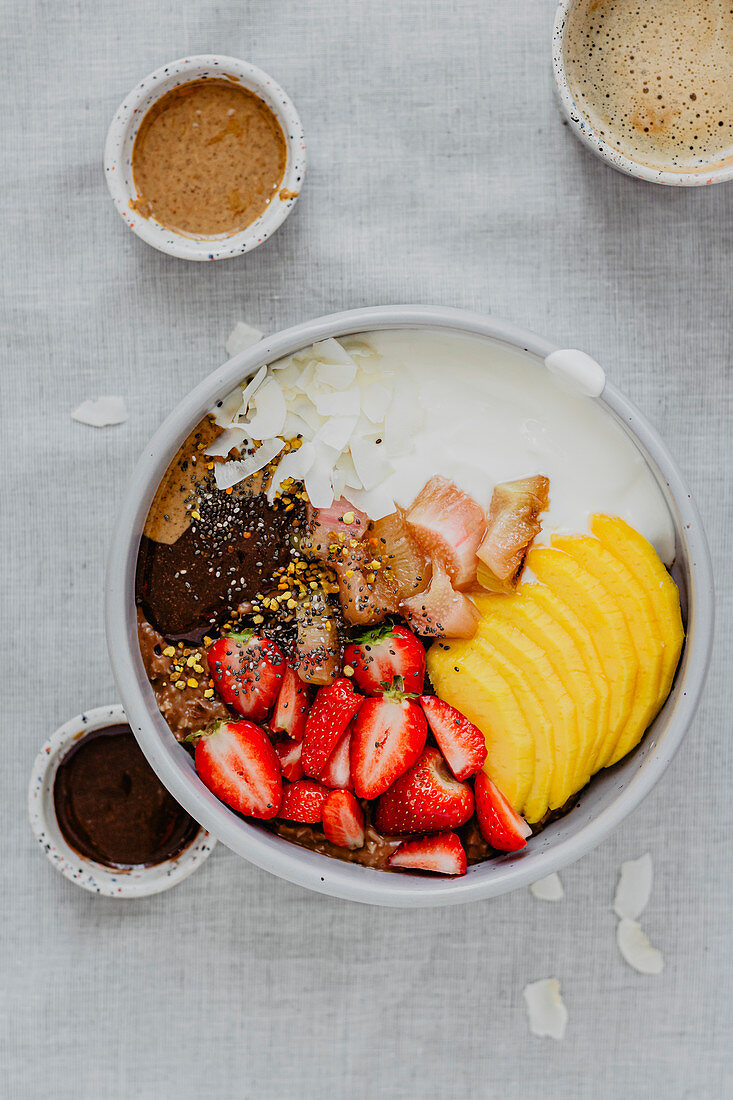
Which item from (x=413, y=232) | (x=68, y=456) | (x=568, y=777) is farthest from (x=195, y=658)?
(x=413, y=232)

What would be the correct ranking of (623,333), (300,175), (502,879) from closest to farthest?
(502,879) → (300,175) → (623,333)

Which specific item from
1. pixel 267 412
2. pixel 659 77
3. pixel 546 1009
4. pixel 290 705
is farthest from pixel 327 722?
pixel 659 77

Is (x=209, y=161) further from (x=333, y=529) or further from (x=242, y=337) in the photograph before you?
(x=333, y=529)

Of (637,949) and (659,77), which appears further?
(637,949)

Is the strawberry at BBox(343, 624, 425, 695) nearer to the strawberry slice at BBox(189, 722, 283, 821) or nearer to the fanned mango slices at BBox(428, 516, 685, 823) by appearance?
the fanned mango slices at BBox(428, 516, 685, 823)

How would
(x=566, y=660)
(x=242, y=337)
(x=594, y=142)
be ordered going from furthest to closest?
1. (x=242, y=337)
2. (x=594, y=142)
3. (x=566, y=660)

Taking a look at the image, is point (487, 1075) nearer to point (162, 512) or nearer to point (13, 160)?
point (162, 512)
